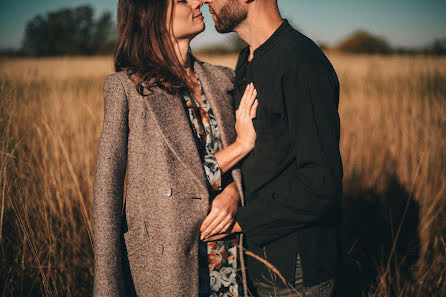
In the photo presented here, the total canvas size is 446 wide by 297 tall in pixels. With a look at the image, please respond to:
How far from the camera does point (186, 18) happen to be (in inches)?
65.6

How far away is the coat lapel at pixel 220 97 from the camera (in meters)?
1.62

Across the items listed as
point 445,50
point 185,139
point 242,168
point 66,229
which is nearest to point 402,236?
point 242,168

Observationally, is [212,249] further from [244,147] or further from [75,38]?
[75,38]

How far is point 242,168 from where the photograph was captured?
1.58 meters

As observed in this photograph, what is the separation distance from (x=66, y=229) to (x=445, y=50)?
870 cm

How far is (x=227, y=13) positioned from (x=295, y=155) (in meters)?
0.95

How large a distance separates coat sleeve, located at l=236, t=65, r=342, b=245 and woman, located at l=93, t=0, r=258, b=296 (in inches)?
10.2

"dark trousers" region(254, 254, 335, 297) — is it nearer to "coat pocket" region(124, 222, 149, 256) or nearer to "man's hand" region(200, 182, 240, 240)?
"man's hand" region(200, 182, 240, 240)

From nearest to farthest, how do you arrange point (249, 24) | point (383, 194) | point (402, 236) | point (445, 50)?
point (249, 24)
point (402, 236)
point (383, 194)
point (445, 50)

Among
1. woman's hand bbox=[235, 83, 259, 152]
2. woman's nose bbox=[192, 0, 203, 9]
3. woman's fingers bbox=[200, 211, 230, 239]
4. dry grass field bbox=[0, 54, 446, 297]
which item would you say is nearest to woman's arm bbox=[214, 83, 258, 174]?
Result: woman's hand bbox=[235, 83, 259, 152]

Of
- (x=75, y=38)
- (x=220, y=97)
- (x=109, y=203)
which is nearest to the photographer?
(x=109, y=203)

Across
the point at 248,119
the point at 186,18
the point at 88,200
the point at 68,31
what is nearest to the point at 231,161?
the point at 248,119

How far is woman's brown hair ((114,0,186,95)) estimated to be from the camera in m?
1.58

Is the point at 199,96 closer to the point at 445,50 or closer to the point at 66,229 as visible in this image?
the point at 66,229
